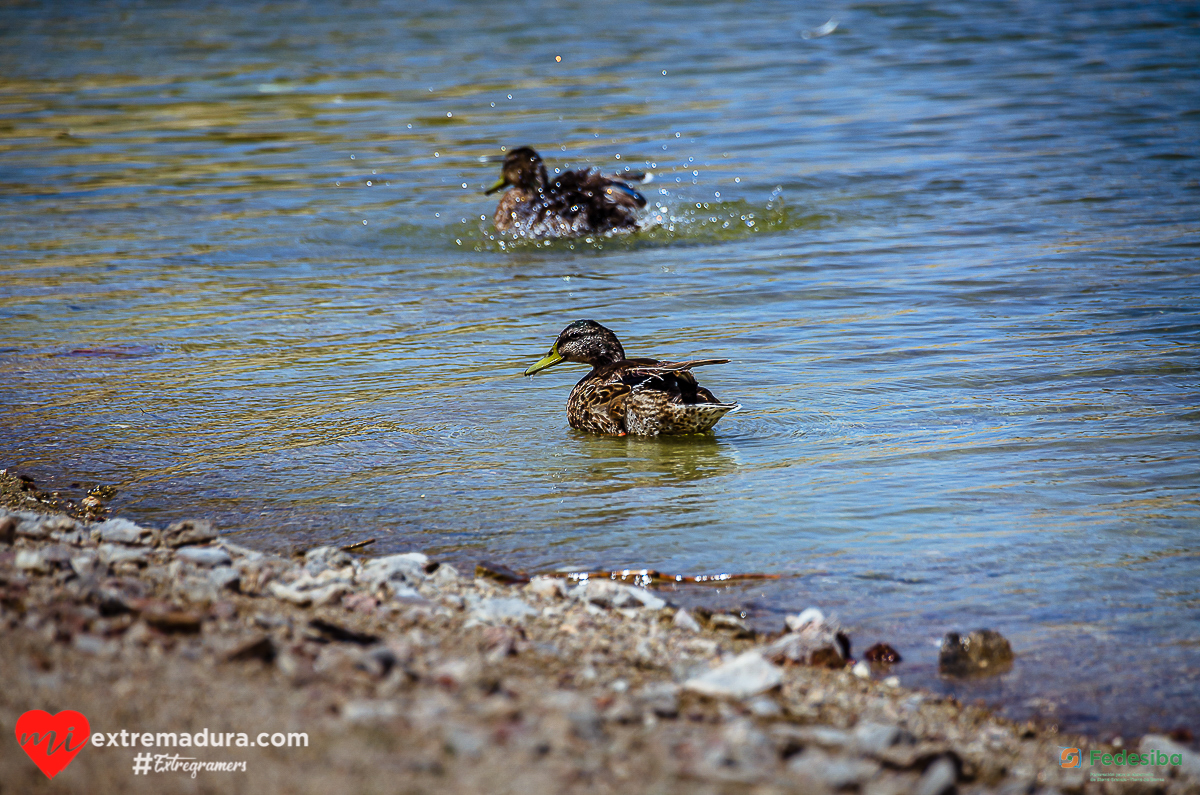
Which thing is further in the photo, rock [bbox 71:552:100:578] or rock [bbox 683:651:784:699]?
rock [bbox 71:552:100:578]

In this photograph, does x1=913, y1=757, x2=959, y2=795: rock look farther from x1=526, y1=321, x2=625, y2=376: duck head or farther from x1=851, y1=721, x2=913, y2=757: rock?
x1=526, y1=321, x2=625, y2=376: duck head

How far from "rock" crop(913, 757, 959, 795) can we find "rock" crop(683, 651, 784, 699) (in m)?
0.73

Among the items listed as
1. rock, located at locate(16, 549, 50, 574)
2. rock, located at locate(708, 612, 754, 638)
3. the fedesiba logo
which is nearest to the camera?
the fedesiba logo

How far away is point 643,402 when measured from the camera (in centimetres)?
720

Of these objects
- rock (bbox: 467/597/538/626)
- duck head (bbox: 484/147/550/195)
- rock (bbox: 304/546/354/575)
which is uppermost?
duck head (bbox: 484/147/550/195)

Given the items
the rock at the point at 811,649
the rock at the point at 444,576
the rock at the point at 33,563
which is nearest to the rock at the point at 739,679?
the rock at the point at 811,649

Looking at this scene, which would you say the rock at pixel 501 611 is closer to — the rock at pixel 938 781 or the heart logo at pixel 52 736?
the heart logo at pixel 52 736

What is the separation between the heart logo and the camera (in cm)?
323

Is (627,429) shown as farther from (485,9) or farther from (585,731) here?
(485,9)

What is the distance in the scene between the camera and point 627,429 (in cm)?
735

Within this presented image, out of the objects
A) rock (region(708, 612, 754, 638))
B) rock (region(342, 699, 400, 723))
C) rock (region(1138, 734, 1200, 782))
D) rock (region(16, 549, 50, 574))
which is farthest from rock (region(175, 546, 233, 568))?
rock (region(1138, 734, 1200, 782))

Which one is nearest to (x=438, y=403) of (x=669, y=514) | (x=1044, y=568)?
(x=669, y=514)

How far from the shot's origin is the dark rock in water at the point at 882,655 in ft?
15.0

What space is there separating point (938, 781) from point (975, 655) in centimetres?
119
